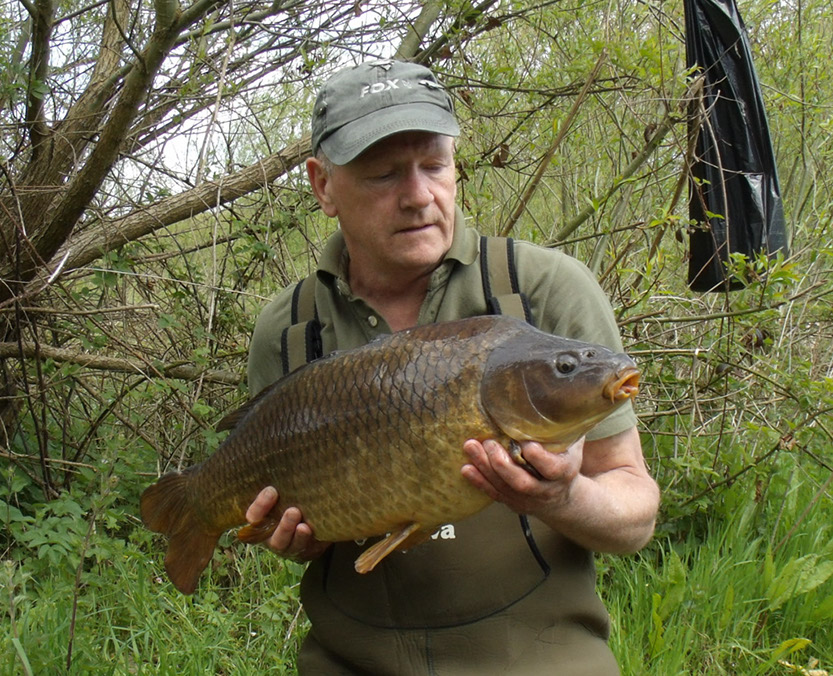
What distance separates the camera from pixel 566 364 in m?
1.21

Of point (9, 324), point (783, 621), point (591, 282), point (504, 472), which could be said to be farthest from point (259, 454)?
point (9, 324)

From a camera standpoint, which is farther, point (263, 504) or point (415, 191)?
point (415, 191)

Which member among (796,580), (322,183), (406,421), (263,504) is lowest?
(796,580)

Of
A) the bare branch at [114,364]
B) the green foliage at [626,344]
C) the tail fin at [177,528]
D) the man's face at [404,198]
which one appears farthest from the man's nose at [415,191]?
the bare branch at [114,364]

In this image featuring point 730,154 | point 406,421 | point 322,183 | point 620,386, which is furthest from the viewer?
point 730,154

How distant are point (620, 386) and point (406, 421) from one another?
1.08 feet

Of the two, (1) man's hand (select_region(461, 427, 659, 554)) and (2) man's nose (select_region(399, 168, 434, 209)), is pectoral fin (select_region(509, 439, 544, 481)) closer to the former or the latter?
(1) man's hand (select_region(461, 427, 659, 554))

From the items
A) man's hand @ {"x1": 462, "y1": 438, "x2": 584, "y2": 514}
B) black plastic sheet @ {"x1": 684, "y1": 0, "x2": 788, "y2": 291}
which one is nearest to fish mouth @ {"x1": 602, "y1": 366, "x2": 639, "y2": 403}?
man's hand @ {"x1": 462, "y1": 438, "x2": 584, "y2": 514}

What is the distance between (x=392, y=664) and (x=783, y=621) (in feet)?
4.11

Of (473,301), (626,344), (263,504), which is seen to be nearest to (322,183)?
(473,301)

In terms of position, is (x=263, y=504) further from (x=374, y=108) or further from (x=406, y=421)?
(x=374, y=108)

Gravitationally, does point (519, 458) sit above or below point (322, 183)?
below

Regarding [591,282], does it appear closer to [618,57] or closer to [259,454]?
[259,454]

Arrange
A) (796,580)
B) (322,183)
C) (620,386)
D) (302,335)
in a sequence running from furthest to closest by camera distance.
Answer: (796,580) → (322,183) → (302,335) → (620,386)
